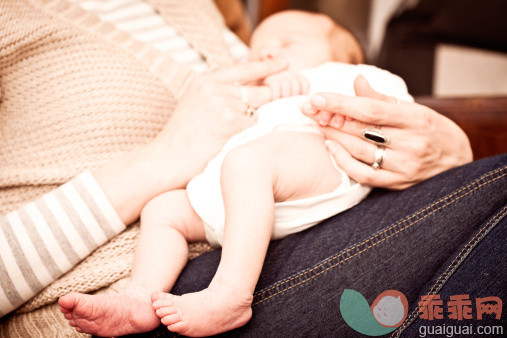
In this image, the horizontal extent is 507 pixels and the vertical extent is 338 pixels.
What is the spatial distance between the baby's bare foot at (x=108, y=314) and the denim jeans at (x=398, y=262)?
63 millimetres

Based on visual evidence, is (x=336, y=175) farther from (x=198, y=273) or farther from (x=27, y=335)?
(x=27, y=335)

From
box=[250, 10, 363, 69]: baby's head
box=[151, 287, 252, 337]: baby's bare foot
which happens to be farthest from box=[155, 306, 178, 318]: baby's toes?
box=[250, 10, 363, 69]: baby's head

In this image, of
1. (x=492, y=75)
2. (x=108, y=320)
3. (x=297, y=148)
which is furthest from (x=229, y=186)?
(x=492, y=75)

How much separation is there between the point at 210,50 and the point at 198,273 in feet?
2.04

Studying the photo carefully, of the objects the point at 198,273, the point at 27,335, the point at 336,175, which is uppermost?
the point at 336,175

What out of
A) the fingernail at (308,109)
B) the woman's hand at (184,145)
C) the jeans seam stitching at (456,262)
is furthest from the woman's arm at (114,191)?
the jeans seam stitching at (456,262)

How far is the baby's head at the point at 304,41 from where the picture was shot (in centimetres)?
96

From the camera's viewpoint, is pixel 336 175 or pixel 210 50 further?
pixel 210 50

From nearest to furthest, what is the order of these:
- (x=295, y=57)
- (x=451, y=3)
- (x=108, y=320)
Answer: (x=108, y=320) < (x=295, y=57) < (x=451, y=3)

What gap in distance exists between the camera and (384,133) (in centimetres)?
73

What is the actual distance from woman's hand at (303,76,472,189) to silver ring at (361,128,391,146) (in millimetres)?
12

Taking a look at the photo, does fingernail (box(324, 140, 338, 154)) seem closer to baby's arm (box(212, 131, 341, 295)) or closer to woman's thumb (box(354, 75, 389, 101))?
baby's arm (box(212, 131, 341, 295))

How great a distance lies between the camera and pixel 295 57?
95cm

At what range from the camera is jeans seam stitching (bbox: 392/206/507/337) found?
64 centimetres
